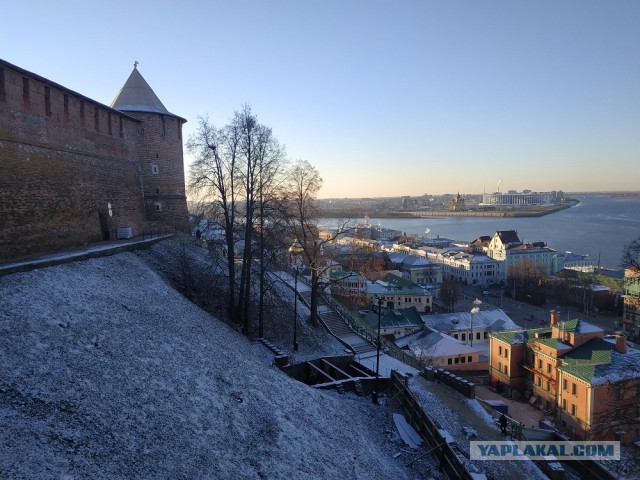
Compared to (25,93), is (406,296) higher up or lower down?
lower down

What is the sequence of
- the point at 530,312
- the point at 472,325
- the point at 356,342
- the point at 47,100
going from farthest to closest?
1. the point at 530,312
2. the point at 472,325
3. the point at 356,342
4. the point at 47,100

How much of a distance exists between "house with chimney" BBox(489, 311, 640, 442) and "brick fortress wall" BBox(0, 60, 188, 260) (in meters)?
16.7

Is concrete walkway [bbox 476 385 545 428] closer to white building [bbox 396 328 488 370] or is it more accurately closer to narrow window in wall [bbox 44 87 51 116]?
white building [bbox 396 328 488 370]

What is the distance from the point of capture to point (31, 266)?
8.49 meters

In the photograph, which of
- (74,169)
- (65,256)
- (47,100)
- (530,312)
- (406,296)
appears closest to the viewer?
(65,256)

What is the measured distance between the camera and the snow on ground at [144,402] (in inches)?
185

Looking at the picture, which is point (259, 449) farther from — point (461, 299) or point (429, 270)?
point (429, 270)

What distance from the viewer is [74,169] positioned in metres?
12.4

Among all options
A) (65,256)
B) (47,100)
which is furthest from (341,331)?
(47,100)

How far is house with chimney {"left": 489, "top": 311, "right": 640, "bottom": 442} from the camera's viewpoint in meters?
16.1

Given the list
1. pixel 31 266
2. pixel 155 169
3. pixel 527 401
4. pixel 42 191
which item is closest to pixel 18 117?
pixel 42 191

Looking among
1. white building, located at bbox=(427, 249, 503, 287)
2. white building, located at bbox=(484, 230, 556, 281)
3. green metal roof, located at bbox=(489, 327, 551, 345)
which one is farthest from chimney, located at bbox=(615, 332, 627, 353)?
white building, located at bbox=(427, 249, 503, 287)

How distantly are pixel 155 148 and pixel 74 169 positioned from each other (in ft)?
16.8

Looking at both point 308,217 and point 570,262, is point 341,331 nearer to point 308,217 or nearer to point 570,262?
point 308,217
